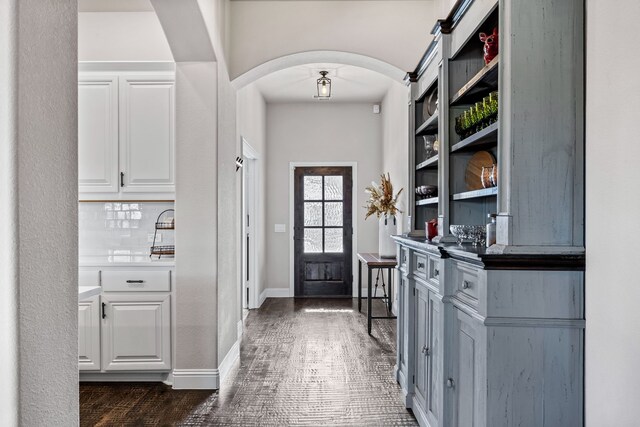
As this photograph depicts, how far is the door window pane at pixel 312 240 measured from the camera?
6.98m

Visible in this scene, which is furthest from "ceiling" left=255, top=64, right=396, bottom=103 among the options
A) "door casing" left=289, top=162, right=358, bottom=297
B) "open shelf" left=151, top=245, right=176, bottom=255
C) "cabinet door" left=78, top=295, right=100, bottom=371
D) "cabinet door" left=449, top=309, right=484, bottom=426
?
"cabinet door" left=449, top=309, right=484, bottom=426

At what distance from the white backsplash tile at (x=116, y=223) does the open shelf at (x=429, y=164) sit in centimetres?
194

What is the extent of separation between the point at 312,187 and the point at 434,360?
482 centimetres

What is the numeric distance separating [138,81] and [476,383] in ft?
9.79

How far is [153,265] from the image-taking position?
331cm

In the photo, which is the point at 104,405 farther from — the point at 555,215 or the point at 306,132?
the point at 306,132

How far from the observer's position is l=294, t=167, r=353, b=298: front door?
22.8 ft

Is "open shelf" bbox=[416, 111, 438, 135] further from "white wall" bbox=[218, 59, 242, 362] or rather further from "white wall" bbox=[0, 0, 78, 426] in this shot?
"white wall" bbox=[0, 0, 78, 426]

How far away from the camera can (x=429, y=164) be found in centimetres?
294

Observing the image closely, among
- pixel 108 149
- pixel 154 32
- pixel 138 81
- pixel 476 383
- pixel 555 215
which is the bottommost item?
pixel 476 383

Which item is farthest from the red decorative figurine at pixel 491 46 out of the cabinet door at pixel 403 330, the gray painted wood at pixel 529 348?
the cabinet door at pixel 403 330
